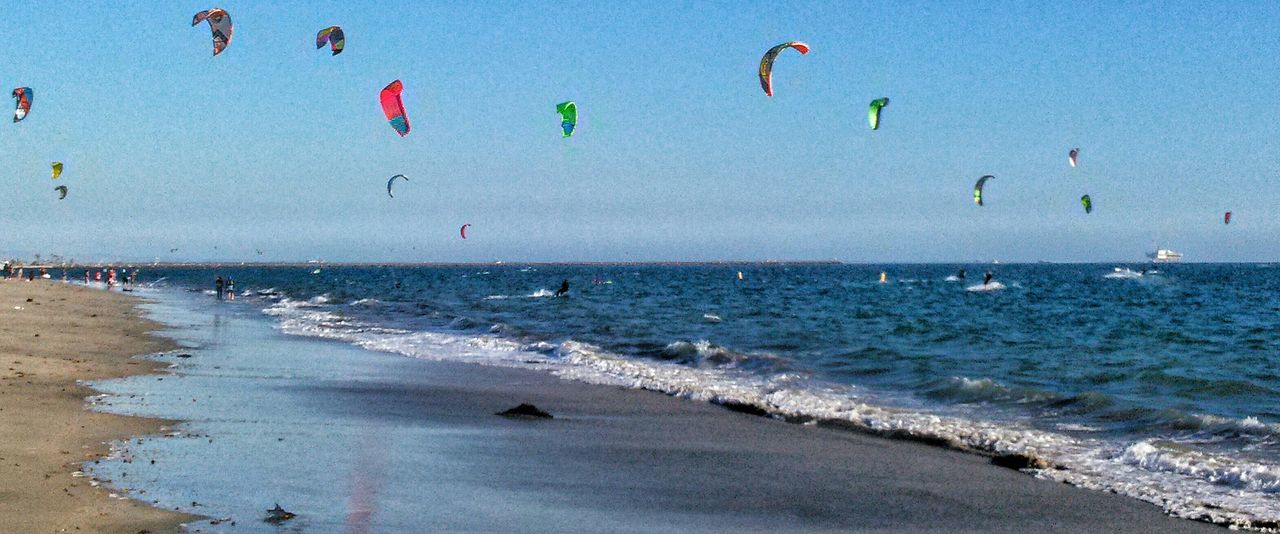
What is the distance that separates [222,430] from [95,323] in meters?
23.0

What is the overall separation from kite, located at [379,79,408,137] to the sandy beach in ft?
23.0

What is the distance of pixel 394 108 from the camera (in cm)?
2620

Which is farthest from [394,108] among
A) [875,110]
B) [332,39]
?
[875,110]

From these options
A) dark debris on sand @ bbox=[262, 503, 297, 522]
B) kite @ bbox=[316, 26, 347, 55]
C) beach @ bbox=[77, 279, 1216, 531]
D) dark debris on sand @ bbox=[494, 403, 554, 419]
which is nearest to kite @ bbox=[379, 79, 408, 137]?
kite @ bbox=[316, 26, 347, 55]

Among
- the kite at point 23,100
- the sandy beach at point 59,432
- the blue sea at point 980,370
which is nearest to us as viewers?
the sandy beach at point 59,432

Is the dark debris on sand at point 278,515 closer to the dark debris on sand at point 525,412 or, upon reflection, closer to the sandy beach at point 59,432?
the sandy beach at point 59,432

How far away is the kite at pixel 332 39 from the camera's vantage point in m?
29.0

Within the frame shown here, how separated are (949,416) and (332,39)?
67.6ft

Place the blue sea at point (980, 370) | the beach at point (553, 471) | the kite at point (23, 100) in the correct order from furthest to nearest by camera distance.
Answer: the kite at point (23, 100) < the blue sea at point (980, 370) < the beach at point (553, 471)

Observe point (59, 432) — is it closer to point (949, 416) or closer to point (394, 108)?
point (949, 416)

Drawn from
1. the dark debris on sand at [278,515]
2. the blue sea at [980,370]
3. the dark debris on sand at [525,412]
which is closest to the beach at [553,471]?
the dark debris on sand at [278,515]

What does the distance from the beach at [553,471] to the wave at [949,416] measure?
19.9 inches

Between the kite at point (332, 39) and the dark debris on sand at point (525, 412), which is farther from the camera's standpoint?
the kite at point (332, 39)

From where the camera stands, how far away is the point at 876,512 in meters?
8.53
